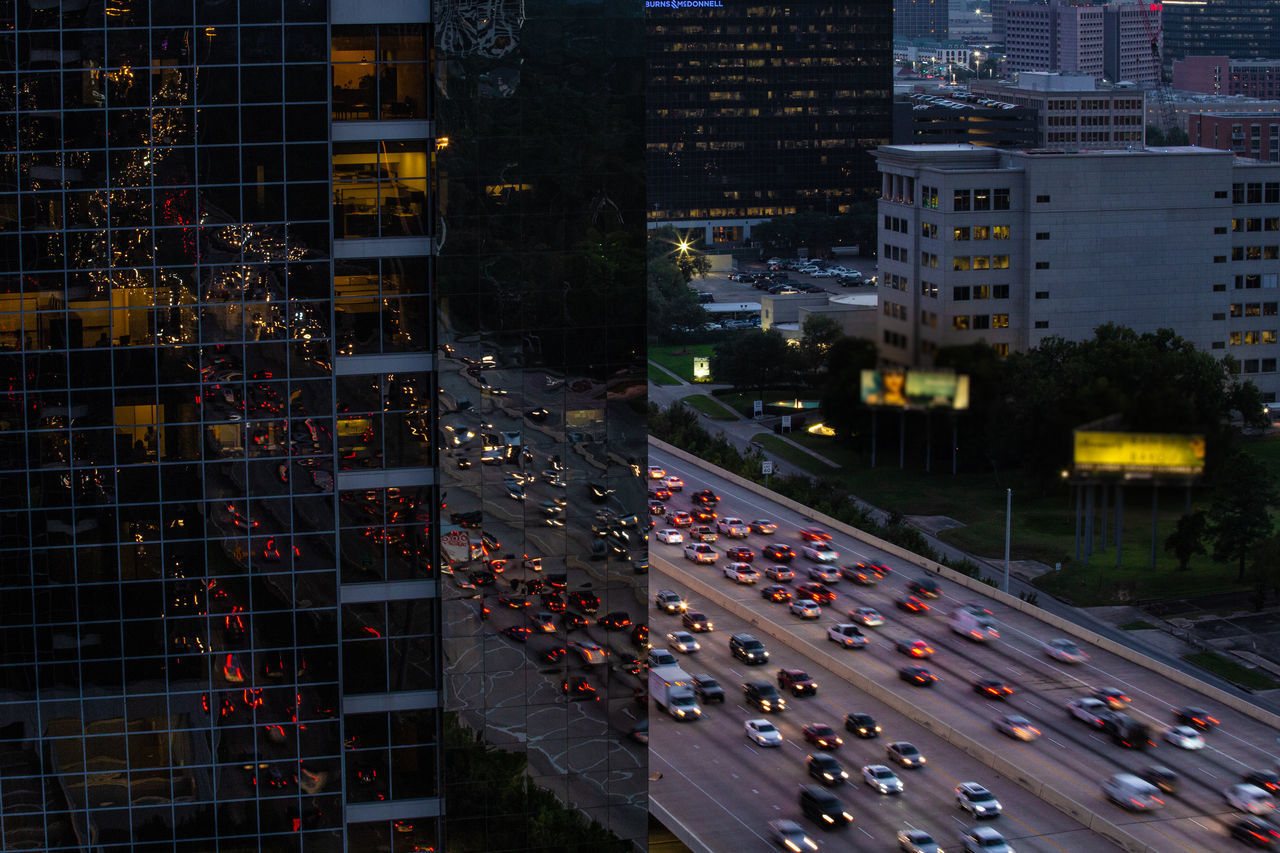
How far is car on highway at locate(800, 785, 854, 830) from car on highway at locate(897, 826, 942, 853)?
90 cm

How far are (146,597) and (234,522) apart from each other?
922 mm

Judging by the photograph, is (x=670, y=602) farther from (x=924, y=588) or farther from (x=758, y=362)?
(x=758, y=362)

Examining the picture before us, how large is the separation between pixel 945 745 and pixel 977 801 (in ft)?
9.72

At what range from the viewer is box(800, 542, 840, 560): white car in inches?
1449

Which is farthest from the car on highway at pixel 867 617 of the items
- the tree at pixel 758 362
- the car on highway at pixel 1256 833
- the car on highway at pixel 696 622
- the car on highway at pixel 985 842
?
the tree at pixel 758 362

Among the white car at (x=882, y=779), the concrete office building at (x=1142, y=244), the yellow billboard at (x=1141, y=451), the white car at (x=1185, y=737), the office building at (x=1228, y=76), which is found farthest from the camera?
the office building at (x=1228, y=76)

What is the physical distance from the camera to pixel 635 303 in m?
14.6

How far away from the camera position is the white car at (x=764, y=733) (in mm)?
27062

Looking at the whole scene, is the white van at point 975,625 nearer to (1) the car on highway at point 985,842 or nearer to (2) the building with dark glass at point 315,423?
(1) the car on highway at point 985,842

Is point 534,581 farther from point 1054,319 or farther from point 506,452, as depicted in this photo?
point 1054,319

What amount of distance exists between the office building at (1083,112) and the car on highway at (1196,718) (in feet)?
219

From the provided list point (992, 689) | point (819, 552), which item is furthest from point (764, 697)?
point (819, 552)

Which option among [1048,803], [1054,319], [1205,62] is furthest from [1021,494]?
[1205,62]

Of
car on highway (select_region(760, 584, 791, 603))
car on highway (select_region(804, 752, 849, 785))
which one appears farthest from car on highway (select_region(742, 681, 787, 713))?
car on highway (select_region(760, 584, 791, 603))
